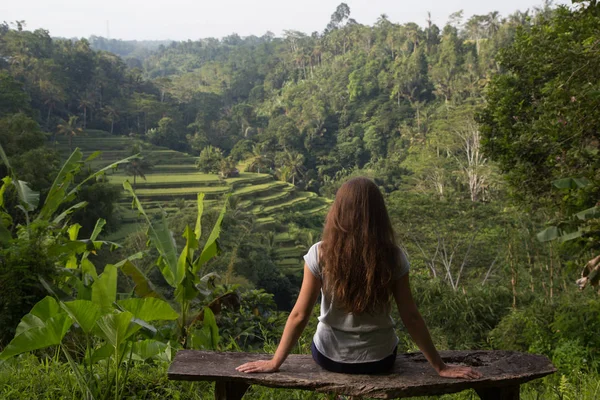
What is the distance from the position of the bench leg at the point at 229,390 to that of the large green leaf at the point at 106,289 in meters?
0.65

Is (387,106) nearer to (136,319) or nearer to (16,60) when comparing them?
(16,60)

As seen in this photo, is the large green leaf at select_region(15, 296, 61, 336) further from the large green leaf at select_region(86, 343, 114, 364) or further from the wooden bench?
the wooden bench

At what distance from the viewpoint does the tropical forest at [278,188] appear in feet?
7.55

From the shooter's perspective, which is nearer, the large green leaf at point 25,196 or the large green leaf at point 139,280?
the large green leaf at point 139,280

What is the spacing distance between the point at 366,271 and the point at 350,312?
5.3 inches

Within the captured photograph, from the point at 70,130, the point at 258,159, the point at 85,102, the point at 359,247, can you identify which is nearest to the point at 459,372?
the point at 359,247

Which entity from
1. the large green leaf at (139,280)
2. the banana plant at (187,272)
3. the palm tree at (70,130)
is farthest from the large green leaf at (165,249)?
the palm tree at (70,130)

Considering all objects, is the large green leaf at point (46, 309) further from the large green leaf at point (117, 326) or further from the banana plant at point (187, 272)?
the banana plant at point (187, 272)

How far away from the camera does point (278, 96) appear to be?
43.8 meters

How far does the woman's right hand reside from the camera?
4.69 ft

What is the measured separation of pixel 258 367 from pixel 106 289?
0.75 m

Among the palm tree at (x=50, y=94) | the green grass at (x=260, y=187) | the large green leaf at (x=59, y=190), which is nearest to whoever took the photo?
the large green leaf at (x=59, y=190)

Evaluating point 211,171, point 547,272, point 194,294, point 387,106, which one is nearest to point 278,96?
point 387,106

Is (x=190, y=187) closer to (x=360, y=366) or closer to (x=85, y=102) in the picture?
(x=85, y=102)
